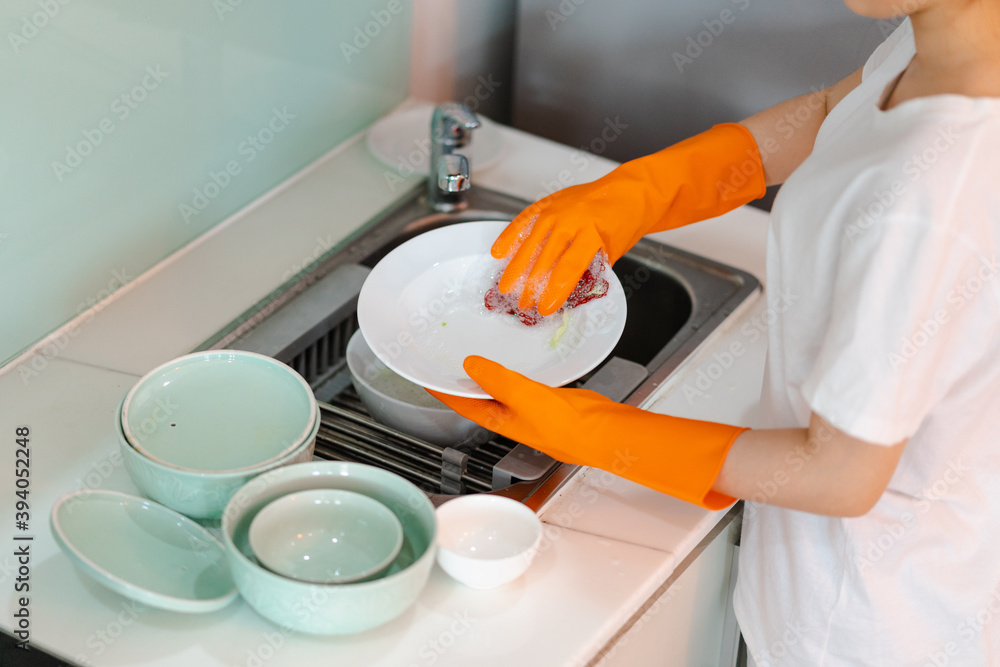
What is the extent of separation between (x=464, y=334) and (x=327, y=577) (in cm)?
37

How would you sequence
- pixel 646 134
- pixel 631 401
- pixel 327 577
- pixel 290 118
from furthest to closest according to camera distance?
1. pixel 646 134
2. pixel 290 118
3. pixel 631 401
4. pixel 327 577

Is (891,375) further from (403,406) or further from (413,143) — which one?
(413,143)

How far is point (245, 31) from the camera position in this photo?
1.29m

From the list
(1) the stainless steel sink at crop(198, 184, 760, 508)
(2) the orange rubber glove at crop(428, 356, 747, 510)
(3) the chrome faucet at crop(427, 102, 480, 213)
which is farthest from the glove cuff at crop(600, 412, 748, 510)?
(3) the chrome faucet at crop(427, 102, 480, 213)

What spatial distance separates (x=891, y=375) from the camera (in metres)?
0.74

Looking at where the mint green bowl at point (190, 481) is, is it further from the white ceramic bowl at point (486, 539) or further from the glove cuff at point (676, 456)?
the glove cuff at point (676, 456)

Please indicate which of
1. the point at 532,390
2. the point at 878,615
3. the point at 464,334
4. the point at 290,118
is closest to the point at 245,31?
the point at 290,118

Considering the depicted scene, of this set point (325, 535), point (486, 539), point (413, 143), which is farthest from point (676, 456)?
point (413, 143)

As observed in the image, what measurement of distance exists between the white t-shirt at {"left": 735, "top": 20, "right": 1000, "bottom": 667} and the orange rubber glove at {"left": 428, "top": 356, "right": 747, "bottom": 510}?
8 centimetres

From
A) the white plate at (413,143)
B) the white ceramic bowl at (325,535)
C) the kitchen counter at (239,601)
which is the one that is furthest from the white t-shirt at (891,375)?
the white plate at (413,143)

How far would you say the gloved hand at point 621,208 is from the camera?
1094 mm

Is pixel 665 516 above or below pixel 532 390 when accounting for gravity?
below

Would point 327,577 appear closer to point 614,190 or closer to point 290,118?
point 614,190

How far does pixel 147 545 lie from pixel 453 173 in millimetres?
579
